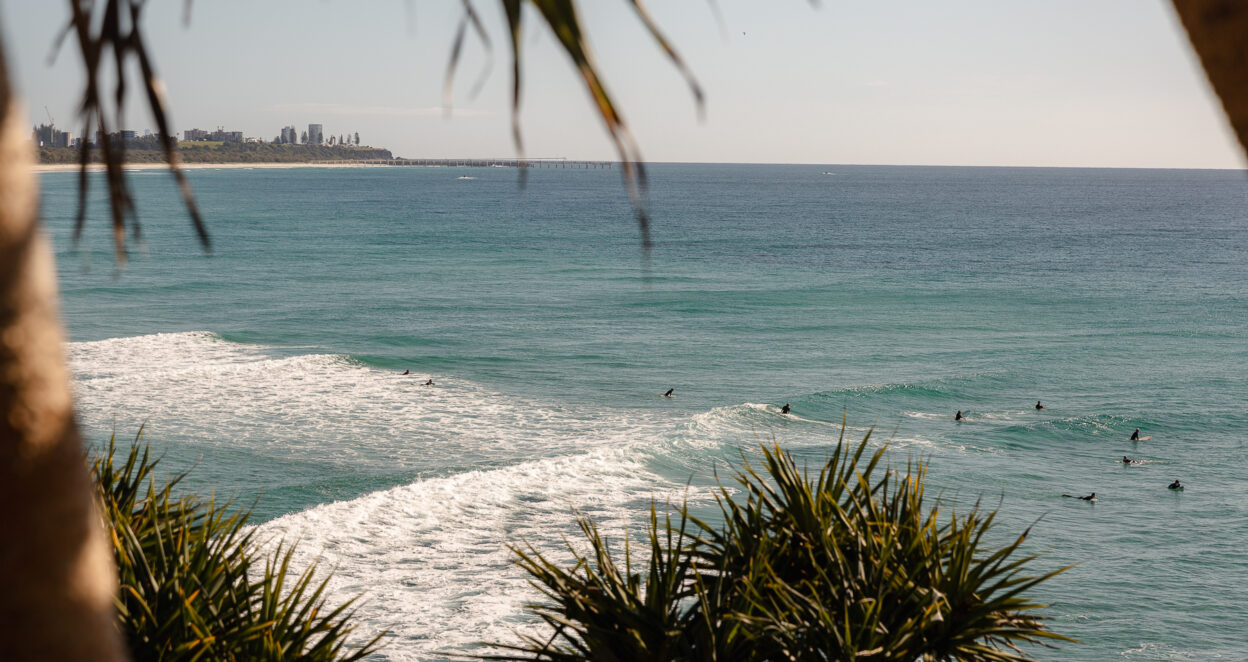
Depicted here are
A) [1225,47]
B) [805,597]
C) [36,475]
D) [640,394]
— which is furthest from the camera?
[640,394]

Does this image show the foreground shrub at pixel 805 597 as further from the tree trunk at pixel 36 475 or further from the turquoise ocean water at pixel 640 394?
the tree trunk at pixel 36 475

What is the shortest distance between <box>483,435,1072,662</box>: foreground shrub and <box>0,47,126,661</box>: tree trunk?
460cm

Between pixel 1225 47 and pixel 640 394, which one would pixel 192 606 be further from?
pixel 640 394

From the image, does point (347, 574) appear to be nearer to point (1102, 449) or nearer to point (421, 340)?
point (1102, 449)

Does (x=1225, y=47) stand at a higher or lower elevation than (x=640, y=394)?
higher

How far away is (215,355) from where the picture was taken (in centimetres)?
3039

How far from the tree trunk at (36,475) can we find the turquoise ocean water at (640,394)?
0.29m

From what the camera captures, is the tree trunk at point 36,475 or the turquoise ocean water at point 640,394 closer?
the tree trunk at point 36,475

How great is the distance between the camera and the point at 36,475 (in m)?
1.14

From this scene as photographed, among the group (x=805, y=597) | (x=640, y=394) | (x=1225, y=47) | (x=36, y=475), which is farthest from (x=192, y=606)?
(x=640, y=394)

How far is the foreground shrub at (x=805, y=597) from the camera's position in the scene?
5922 millimetres

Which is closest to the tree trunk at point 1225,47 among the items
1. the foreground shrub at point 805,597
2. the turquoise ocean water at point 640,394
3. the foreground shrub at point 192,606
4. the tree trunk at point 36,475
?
the turquoise ocean water at point 640,394

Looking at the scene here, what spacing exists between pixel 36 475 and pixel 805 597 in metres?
5.40

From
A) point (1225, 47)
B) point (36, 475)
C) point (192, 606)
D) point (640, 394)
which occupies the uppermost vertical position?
point (1225, 47)
